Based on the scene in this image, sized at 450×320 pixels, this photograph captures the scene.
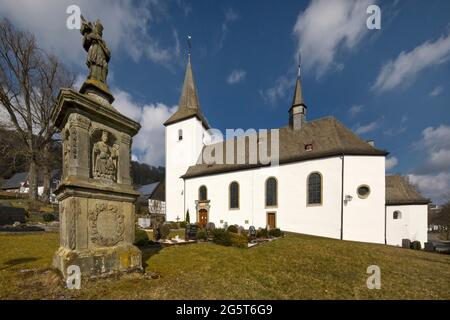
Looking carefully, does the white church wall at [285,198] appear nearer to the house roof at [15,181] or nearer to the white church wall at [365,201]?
the white church wall at [365,201]

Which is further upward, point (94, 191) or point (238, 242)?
point (94, 191)

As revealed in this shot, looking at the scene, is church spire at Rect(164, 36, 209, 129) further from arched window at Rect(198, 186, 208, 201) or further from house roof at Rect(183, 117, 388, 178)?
arched window at Rect(198, 186, 208, 201)

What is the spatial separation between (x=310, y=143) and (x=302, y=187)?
4229mm

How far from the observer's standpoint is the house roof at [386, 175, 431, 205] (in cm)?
1927

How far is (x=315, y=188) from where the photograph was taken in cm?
1795

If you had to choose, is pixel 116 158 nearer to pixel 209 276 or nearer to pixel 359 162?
pixel 209 276

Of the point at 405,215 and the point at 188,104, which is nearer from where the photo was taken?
the point at 405,215

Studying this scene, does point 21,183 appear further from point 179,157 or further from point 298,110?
point 298,110

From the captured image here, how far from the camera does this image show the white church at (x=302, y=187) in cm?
1648

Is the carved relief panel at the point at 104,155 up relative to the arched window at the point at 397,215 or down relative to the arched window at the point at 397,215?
up

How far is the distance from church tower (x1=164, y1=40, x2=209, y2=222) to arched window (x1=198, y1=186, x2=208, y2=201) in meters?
2.43

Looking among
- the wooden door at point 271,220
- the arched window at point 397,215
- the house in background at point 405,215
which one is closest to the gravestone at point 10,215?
the wooden door at point 271,220

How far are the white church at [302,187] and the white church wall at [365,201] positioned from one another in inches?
2.4

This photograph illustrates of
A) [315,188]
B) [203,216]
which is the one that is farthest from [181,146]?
[315,188]
